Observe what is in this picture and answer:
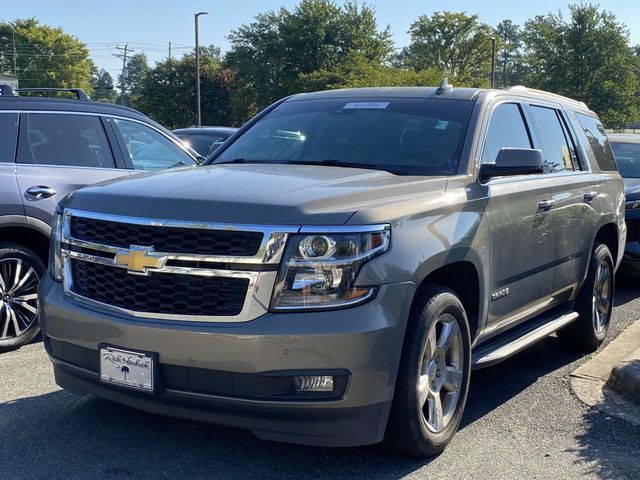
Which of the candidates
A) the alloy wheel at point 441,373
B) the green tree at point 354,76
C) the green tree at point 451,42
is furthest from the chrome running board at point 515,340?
the green tree at point 451,42

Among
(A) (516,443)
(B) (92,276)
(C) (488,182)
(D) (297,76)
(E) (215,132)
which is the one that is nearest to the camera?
(B) (92,276)

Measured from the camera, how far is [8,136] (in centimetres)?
561

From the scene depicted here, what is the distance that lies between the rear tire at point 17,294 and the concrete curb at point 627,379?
411cm

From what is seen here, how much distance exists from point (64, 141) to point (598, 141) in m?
4.43

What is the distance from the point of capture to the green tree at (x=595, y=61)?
41156 millimetres

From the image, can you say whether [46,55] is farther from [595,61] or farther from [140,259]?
[140,259]

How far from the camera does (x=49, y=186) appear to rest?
5.68m

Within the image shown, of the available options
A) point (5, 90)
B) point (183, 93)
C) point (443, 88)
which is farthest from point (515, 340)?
point (183, 93)

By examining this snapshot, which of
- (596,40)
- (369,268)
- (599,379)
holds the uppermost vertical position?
(596,40)

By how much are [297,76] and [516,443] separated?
50960 millimetres

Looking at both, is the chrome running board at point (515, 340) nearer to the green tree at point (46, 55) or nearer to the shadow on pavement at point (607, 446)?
the shadow on pavement at point (607, 446)

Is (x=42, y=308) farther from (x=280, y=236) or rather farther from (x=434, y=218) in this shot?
(x=434, y=218)

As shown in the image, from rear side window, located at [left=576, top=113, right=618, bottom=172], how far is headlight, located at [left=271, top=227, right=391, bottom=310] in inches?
142

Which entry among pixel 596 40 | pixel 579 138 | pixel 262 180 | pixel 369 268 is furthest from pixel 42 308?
pixel 596 40
